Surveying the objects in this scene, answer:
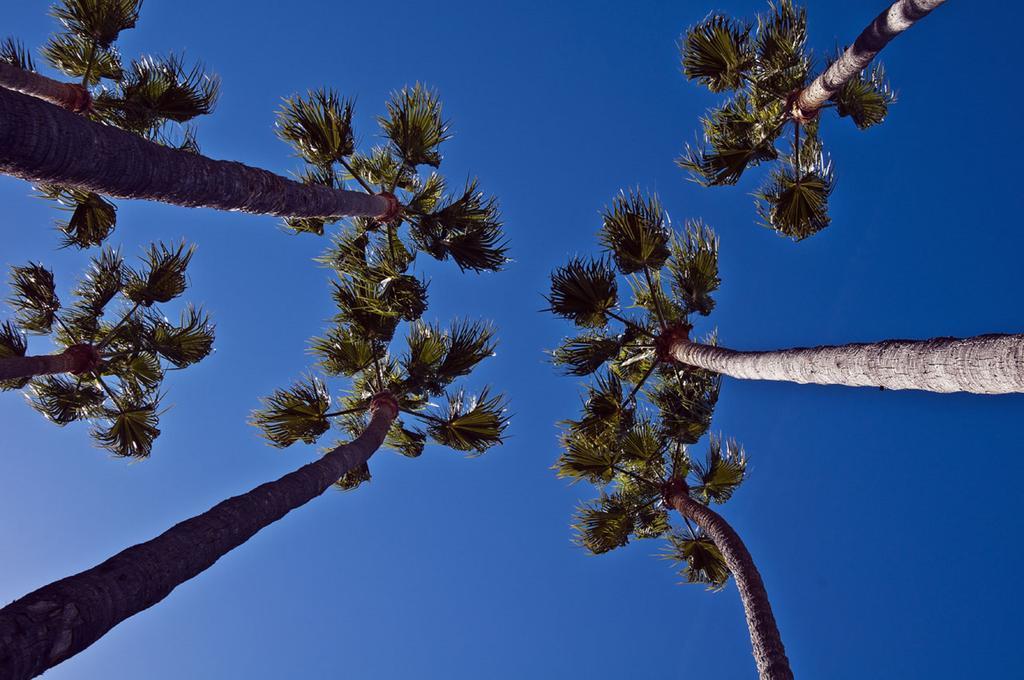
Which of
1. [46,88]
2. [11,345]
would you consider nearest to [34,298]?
[11,345]

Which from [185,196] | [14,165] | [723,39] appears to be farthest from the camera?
[723,39]

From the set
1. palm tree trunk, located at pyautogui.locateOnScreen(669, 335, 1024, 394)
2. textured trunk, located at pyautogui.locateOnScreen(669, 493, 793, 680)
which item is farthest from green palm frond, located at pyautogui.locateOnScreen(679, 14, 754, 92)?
textured trunk, located at pyautogui.locateOnScreen(669, 493, 793, 680)

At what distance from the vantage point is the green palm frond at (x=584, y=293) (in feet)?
30.4

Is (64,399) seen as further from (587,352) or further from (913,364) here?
(913,364)

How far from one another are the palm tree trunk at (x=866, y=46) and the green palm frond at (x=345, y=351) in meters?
7.27

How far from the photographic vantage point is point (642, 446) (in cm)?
1011

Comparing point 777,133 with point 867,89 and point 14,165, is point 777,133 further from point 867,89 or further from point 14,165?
point 14,165

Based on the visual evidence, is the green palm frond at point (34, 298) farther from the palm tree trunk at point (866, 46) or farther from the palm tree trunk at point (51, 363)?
the palm tree trunk at point (866, 46)

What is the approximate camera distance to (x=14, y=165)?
3.55 metres

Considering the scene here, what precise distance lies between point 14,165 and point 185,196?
1394mm

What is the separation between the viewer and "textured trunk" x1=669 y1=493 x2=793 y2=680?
6.31 meters

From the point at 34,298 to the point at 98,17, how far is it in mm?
4770

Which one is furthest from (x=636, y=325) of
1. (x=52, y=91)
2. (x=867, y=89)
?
(x=52, y=91)

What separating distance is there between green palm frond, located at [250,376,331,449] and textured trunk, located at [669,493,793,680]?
5877 millimetres
